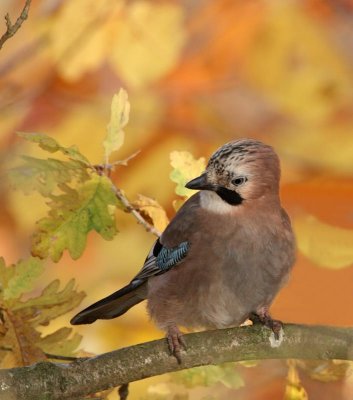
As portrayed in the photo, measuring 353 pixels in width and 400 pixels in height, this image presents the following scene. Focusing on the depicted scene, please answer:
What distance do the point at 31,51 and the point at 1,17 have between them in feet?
1.41

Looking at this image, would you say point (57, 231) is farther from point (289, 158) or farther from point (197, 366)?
point (289, 158)

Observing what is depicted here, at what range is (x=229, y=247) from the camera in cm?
307

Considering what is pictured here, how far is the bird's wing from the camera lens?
3162 mm

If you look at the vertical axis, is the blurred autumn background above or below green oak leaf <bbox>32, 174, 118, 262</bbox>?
above

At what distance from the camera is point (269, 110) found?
429 centimetres

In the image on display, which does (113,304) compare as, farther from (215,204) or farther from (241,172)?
(241,172)

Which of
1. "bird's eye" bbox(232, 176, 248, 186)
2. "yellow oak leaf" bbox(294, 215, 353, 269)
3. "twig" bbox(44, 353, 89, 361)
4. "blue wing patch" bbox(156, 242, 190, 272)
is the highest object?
"bird's eye" bbox(232, 176, 248, 186)

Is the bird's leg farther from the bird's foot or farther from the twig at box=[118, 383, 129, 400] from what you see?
the twig at box=[118, 383, 129, 400]

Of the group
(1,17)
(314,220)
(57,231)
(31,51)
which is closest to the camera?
(57,231)

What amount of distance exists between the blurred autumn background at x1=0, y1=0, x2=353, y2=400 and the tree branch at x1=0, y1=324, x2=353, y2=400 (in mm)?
670

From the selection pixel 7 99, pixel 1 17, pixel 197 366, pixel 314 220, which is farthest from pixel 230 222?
pixel 1 17

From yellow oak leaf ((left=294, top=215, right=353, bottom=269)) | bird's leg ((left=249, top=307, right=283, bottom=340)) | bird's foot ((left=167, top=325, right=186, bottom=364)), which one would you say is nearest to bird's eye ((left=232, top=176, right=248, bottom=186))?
yellow oak leaf ((left=294, top=215, right=353, bottom=269))

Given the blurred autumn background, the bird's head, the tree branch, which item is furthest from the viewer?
the blurred autumn background

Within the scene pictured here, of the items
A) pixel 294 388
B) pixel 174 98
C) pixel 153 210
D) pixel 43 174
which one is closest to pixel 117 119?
pixel 43 174
